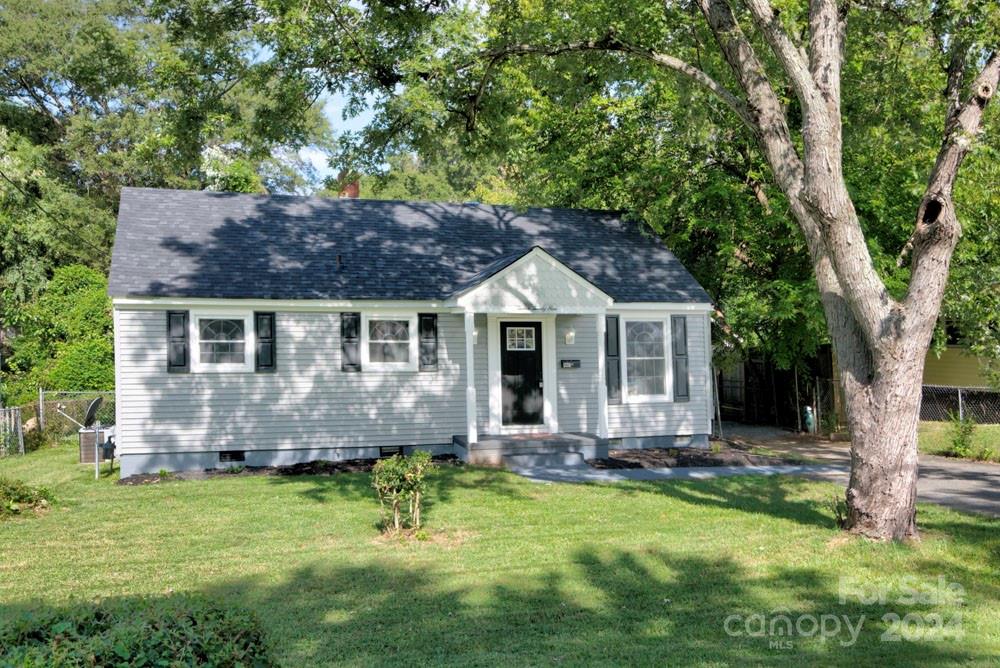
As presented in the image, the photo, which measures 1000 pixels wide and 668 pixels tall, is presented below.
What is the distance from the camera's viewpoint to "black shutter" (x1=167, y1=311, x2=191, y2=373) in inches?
514

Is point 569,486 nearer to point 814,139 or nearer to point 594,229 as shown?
point 814,139

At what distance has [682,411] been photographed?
1577 cm

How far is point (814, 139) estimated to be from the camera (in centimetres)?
792

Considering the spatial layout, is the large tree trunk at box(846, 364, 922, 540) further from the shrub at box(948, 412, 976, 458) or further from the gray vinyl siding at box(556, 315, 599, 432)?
the shrub at box(948, 412, 976, 458)

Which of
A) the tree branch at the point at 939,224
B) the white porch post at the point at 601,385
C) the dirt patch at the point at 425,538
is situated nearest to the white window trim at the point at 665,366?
the white porch post at the point at 601,385

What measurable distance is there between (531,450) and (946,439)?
351 inches

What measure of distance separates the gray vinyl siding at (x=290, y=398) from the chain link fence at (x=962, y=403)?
12.0 meters

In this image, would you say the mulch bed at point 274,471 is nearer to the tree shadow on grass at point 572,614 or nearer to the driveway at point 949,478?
the tree shadow on grass at point 572,614

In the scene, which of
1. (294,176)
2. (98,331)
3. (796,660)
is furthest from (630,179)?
(294,176)

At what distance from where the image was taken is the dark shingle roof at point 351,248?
1360 centimetres

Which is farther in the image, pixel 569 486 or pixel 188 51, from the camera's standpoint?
pixel 569 486

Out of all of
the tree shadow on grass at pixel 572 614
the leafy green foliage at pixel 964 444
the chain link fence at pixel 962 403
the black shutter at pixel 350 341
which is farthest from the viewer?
the chain link fence at pixel 962 403

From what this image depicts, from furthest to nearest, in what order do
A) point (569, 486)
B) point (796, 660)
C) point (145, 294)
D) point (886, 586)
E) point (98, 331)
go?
point (98, 331) → point (145, 294) → point (569, 486) → point (886, 586) → point (796, 660)

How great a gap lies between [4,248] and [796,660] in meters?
26.7
